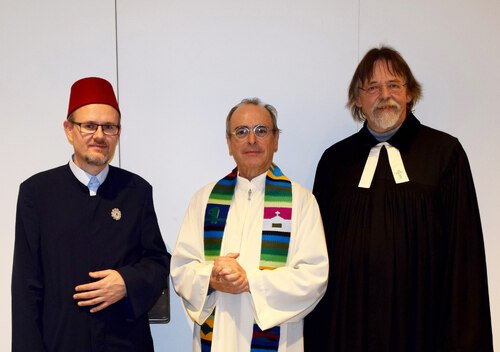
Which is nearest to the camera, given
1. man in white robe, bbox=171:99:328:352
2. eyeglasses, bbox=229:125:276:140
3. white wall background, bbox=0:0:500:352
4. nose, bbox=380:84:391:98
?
man in white robe, bbox=171:99:328:352

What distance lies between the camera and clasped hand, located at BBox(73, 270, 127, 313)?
2.28m

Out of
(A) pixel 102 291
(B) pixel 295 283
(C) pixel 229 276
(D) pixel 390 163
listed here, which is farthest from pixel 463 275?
(A) pixel 102 291

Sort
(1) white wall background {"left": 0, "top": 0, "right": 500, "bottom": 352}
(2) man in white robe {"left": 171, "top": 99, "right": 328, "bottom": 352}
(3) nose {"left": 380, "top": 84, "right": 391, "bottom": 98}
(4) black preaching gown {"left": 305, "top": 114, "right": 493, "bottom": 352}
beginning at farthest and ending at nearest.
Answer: (1) white wall background {"left": 0, "top": 0, "right": 500, "bottom": 352} < (3) nose {"left": 380, "top": 84, "right": 391, "bottom": 98} < (4) black preaching gown {"left": 305, "top": 114, "right": 493, "bottom": 352} < (2) man in white robe {"left": 171, "top": 99, "right": 328, "bottom": 352}

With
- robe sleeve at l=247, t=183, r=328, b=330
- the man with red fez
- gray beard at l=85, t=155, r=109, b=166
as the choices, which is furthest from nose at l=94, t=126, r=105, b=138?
robe sleeve at l=247, t=183, r=328, b=330

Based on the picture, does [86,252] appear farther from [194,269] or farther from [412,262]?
[412,262]

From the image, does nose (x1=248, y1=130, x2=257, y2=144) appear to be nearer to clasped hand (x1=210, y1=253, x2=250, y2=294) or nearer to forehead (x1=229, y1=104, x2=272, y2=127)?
forehead (x1=229, y1=104, x2=272, y2=127)

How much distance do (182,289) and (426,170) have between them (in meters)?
1.39

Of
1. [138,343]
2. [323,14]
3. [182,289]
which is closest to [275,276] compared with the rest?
[182,289]

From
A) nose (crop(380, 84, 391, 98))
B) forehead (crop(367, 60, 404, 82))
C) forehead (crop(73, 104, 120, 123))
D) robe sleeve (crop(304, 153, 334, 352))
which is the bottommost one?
robe sleeve (crop(304, 153, 334, 352))

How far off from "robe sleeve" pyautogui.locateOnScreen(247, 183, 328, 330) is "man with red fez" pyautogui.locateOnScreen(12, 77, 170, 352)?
21.3 inches

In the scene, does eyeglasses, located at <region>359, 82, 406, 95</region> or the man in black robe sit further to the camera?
eyeglasses, located at <region>359, 82, 406, 95</region>

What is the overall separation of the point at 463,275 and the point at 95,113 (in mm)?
1969

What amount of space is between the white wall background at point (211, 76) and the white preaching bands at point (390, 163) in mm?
651

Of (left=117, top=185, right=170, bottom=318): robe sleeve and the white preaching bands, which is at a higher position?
the white preaching bands
